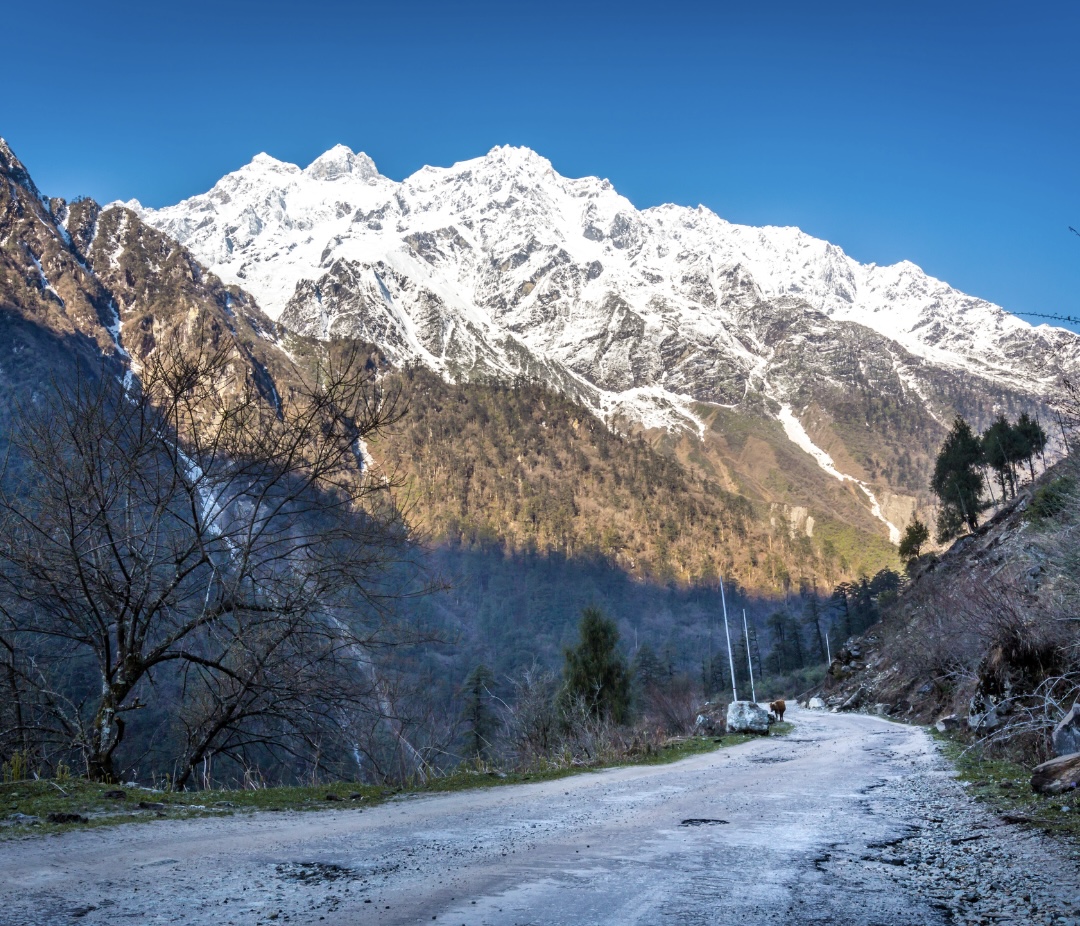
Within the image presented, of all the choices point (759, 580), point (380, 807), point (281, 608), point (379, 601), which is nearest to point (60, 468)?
point (281, 608)

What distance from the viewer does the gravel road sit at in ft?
11.5

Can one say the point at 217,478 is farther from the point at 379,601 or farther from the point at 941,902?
the point at 941,902

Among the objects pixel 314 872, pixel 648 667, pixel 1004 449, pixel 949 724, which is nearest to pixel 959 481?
pixel 1004 449

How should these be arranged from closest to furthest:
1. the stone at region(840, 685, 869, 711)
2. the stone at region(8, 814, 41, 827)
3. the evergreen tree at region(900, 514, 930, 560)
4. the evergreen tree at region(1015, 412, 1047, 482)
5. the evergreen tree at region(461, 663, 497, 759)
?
the stone at region(8, 814, 41, 827) → the stone at region(840, 685, 869, 711) → the evergreen tree at region(461, 663, 497, 759) → the evergreen tree at region(1015, 412, 1047, 482) → the evergreen tree at region(900, 514, 930, 560)

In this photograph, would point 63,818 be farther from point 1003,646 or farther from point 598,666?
point 598,666

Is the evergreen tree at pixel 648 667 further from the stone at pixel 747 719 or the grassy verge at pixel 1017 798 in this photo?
the grassy verge at pixel 1017 798

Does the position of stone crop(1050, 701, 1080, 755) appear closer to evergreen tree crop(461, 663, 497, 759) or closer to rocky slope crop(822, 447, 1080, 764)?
rocky slope crop(822, 447, 1080, 764)

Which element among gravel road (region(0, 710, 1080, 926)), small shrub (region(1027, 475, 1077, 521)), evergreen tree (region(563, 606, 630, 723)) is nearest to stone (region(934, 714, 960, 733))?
small shrub (region(1027, 475, 1077, 521))

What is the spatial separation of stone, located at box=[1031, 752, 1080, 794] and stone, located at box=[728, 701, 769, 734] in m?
15.5

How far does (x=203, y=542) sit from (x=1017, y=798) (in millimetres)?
9114

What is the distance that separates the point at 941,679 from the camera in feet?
77.6

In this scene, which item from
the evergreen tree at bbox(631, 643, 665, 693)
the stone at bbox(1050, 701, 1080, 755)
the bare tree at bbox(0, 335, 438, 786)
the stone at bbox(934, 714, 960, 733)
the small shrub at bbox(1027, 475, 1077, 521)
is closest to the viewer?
the stone at bbox(1050, 701, 1080, 755)

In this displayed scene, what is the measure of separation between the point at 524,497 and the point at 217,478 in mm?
177334

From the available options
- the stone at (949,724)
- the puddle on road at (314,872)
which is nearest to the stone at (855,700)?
the stone at (949,724)
